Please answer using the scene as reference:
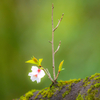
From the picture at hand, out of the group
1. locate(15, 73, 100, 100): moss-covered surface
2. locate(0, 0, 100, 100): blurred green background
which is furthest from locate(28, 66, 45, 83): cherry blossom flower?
locate(0, 0, 100, 100): blurred green background

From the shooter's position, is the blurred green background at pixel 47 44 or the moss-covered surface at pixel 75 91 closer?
the moss-covered surface at pixel 75 91

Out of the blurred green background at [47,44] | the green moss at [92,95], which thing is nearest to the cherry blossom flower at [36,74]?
the green moss at [92,95]

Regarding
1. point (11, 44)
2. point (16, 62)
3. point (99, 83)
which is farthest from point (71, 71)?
point (99, 83)

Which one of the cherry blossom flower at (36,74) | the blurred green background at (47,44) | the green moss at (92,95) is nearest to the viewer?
the green moss at (92,95)

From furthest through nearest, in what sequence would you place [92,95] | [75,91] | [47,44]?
[47,44], [75,91], [92,95]

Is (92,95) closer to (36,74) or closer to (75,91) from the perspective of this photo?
(75,91)

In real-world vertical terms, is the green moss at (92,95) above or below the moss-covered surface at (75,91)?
below

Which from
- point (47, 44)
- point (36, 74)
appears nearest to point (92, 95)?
point (36, 74)

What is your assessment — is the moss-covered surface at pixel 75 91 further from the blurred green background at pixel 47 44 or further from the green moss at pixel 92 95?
the blurred green background at pixel 47 44

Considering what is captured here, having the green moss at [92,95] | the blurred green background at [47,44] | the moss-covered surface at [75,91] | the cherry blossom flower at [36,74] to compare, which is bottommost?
the green moss at [92,95]

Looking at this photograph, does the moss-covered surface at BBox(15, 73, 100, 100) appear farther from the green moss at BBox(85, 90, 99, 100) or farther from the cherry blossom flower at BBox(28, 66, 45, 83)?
the cherry blossom flower at BBox(28, 66, 45, 83)
